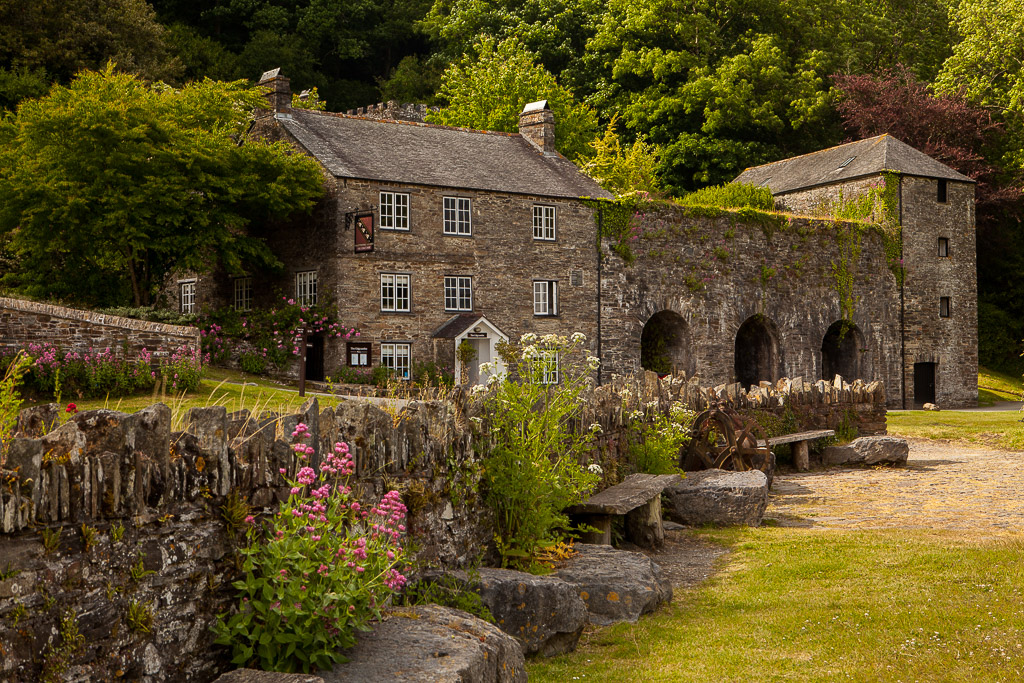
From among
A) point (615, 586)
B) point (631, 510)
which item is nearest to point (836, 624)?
point (615, 586)

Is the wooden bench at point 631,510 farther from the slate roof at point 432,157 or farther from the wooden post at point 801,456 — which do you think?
the slate roof at point 432,157

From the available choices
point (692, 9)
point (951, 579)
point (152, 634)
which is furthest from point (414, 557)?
point (692, 9)

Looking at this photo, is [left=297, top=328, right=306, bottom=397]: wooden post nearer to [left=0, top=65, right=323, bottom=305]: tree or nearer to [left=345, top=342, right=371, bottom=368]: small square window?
[left=345, top=342, right=371, bottom=368]: small square window

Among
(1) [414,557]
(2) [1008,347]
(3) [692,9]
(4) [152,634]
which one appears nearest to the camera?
(4) [152,634]

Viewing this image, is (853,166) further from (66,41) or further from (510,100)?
(66,41)

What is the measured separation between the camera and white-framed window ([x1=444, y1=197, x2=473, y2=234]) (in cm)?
3105

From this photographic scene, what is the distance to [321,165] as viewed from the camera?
29.7 meters

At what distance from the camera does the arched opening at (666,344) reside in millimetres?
35250

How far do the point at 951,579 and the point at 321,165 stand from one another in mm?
23632

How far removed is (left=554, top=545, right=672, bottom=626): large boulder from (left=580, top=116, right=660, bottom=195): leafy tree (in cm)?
3065

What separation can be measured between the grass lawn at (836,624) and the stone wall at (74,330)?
46.5 feet

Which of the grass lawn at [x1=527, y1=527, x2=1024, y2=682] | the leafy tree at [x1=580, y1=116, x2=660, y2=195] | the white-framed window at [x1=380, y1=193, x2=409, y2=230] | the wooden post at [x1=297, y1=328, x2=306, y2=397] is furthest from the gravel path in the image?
the leafy tree at [x1=580, y1=116, x2=660, y2=195]

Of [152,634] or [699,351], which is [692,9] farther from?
[152,634]

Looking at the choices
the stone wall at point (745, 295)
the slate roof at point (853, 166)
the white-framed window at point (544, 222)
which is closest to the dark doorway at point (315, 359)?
the white-framed window at point (544, 222)
